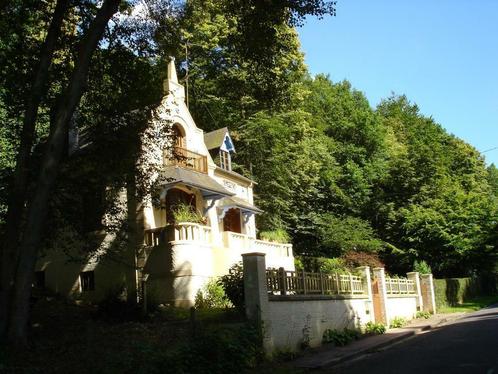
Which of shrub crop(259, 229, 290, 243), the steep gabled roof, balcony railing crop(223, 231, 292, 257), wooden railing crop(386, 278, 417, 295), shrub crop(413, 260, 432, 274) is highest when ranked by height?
the steep gabled roof

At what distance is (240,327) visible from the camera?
1270cm

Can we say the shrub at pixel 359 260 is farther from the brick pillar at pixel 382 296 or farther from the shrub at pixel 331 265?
the brick pillar at pixel 382 296

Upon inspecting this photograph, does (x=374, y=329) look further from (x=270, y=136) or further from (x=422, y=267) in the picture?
(x=422, y=267)

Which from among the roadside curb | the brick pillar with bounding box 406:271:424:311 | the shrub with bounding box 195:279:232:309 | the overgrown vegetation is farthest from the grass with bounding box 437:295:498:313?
the shrub with bounding box 195:279:232:309

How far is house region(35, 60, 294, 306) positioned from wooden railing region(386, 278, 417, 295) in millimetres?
5435

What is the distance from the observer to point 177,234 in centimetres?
2150

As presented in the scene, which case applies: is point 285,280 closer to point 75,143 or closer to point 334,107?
point 75,143

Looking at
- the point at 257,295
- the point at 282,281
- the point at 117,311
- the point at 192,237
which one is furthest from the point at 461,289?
the point at 257,295

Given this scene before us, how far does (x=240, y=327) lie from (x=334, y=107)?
3916cm

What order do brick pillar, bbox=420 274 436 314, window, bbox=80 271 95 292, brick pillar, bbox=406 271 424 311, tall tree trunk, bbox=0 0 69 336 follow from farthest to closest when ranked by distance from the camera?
brick pillar, bbox=420 274 436 314, brick pillar, bbox=406 271 424 311, window, bbox=80 271 95 292, tall tree trunk, bbox=0 0 69 336

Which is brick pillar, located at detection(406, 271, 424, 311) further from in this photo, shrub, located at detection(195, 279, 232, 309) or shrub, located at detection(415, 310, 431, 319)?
shrub, located at detection(195, 279, 232, 309)

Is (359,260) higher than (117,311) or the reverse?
higher

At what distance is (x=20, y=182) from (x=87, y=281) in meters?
12.2

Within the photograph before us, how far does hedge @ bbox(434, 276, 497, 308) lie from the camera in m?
35.3
